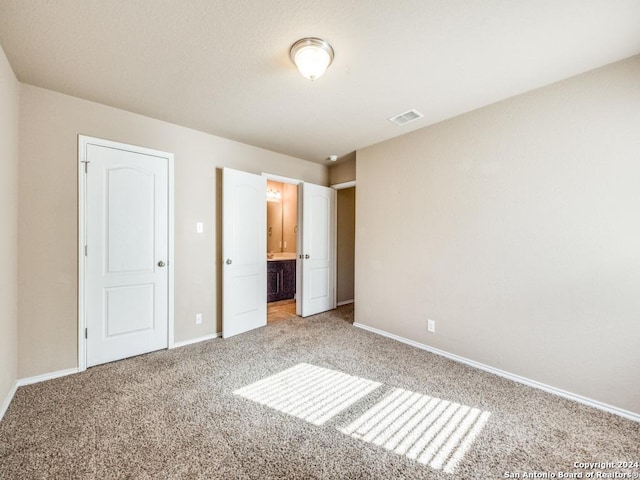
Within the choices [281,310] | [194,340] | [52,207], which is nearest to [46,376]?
[194,340]

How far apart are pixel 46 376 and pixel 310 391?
228cm

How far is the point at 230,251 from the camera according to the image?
3.38m

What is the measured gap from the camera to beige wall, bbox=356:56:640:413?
1.93 meters

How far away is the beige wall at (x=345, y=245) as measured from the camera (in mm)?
5027

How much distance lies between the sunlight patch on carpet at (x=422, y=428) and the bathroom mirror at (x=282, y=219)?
427 centimetres

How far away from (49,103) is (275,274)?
Answer: 12.0 ft

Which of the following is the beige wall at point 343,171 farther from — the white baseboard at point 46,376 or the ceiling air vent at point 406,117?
the white baseboard at point 46,376

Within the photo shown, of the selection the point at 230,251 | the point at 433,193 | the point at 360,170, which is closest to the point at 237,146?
the point at 230,251

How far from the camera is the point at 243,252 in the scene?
139 inches

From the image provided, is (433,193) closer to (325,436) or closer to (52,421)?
(325,436)

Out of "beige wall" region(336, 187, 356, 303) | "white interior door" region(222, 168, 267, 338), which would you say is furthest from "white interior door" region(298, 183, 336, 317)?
"white interior door" region(222, 168, 267, 338)

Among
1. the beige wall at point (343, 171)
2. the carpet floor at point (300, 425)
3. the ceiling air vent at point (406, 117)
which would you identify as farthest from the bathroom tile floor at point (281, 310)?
the ceiling air vent at point (406, 117)

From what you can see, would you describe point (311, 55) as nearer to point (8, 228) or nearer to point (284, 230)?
point (8, 228)

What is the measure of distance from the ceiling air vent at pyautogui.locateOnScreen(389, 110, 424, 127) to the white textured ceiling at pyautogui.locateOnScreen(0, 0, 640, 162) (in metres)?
0.10
